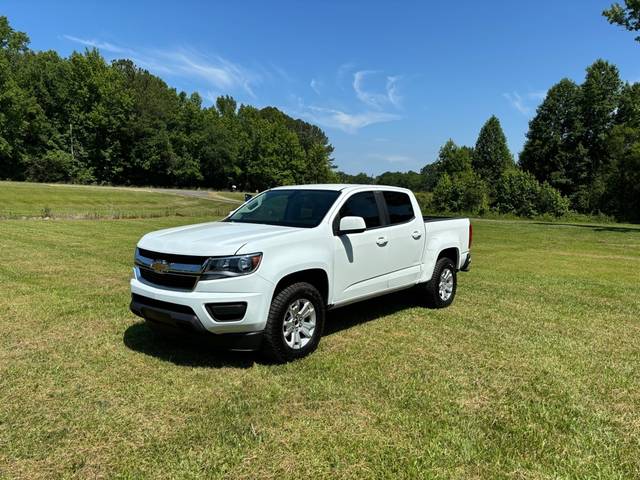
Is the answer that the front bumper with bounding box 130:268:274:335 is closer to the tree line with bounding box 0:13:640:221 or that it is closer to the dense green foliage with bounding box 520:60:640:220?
the tree line with bounding box 0:13:640:221

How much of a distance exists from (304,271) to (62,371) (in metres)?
2.53

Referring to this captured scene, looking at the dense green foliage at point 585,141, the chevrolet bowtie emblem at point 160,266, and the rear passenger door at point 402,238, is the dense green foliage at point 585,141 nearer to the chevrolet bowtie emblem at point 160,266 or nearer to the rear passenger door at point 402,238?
the rear passenger door at point 402,238

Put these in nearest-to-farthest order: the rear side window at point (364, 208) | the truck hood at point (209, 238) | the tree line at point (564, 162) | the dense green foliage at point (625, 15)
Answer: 1. the truck hood at point (209, 238)
2. the rear side window at point (364, 208)
3. the dense green foliage at point (625, 15)
4. the tree line at point (564, 162)

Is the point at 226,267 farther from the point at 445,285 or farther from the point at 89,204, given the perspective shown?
the point at 89,204

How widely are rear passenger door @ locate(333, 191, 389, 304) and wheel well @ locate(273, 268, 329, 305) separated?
13 cm

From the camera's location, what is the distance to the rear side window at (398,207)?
21.0 ft

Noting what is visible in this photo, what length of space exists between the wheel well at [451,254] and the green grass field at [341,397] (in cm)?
76

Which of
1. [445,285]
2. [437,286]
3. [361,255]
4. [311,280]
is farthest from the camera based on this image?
[445,285]

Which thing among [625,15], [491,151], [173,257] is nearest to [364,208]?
Result: [173,257]

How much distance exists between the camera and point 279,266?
15.2ft

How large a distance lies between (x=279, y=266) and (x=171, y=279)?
1.07 meters

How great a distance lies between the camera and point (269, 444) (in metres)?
3.35

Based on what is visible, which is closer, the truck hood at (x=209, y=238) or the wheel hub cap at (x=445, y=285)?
the truck hood at (x=209, y=238)

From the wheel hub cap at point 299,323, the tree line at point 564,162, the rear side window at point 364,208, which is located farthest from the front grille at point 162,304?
the tree line at point 564,162
